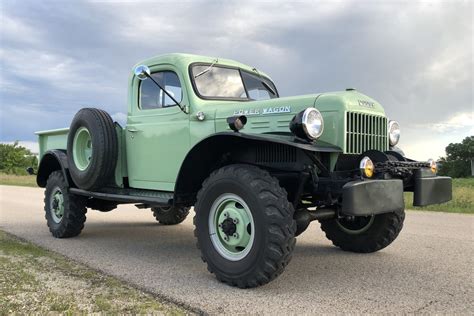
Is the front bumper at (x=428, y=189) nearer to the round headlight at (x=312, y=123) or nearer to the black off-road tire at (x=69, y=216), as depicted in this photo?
the round headlight at (x=312, y=123)

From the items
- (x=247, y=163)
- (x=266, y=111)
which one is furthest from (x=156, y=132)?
(x=266, y=111)

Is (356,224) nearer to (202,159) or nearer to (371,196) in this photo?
(371,196)

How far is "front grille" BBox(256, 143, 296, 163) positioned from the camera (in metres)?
4.55

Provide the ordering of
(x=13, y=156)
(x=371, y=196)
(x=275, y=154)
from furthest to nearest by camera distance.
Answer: (x=13, y=156)
(x=275, y=154)
(x=371, y=196)

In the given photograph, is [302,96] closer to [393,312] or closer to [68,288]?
[393,312]

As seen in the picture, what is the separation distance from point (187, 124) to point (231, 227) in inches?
61.9

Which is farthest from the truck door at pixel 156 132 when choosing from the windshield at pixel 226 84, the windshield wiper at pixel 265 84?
the windshield wiper at pixel 265 84

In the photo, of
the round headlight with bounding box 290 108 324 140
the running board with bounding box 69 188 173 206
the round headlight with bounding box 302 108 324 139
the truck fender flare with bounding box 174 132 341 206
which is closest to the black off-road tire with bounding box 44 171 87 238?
the running board with bounding box 69 188 173 206

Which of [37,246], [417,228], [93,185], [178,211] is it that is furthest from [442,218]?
[37,246]

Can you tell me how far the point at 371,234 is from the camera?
560 cm

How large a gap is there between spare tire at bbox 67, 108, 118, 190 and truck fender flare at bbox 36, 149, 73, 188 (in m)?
0.36

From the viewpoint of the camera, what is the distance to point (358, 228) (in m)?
5.77

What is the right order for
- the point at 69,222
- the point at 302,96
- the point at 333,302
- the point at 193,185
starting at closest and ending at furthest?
the point at 333,302 < the point at 302,96 < the point at 193,185 < the point at 69,222

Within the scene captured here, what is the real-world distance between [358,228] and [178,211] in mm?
3823
